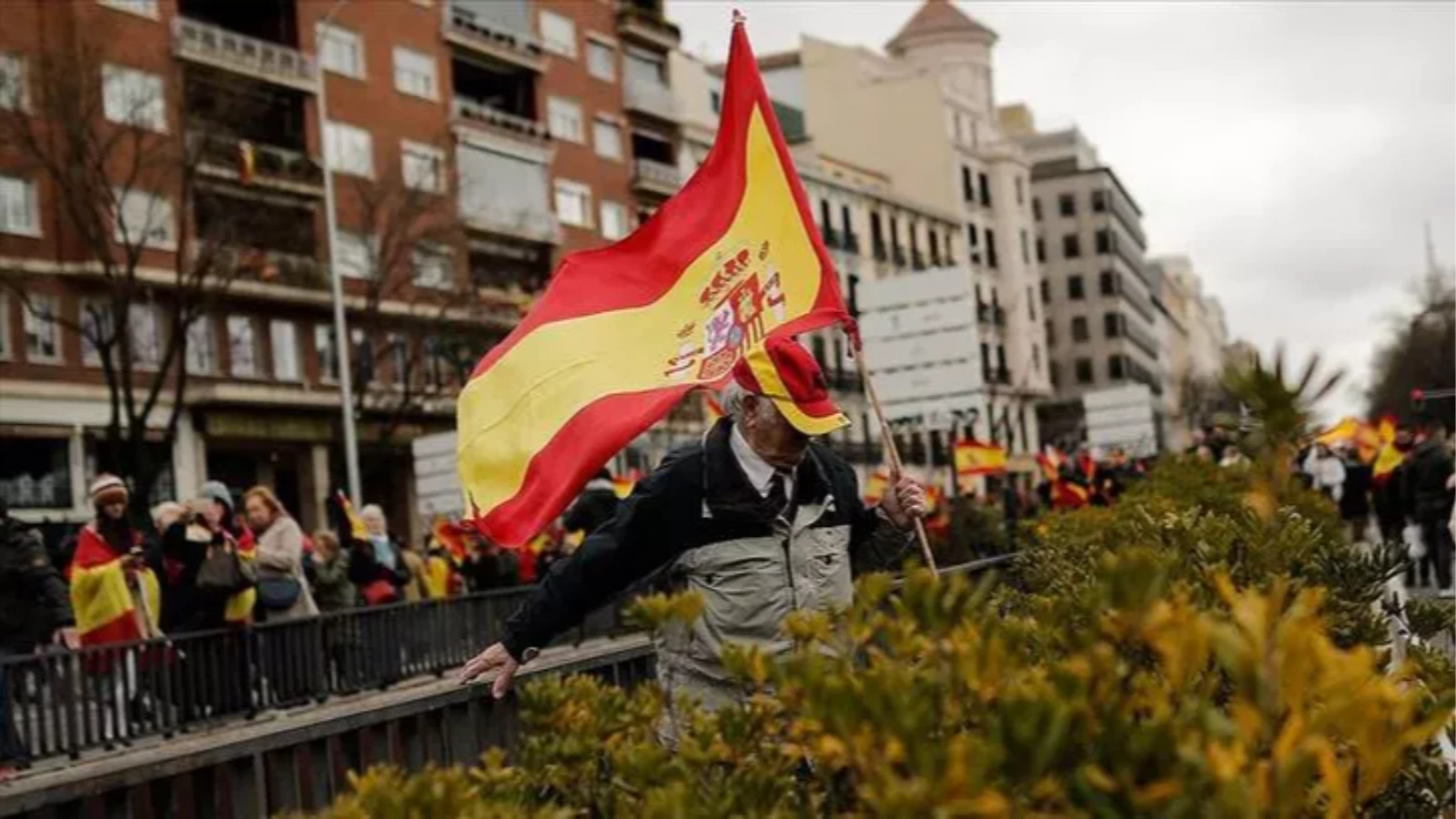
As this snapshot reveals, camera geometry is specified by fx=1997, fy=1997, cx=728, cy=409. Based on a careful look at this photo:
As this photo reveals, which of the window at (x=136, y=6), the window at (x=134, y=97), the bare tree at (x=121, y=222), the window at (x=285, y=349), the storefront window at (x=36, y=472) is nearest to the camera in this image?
the bare tree at (x=121, y=222)

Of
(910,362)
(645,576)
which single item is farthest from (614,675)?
(910,362)

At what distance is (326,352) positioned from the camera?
4641 centimetres

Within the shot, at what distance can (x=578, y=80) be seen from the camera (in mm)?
58375

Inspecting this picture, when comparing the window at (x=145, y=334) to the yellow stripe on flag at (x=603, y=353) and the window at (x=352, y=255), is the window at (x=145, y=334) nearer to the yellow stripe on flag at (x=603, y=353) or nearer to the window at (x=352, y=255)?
the window at (x=352, y=255)

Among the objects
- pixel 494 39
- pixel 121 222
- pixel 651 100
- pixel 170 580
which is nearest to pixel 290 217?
pixel 121 222

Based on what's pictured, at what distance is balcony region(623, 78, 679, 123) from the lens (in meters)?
61.0

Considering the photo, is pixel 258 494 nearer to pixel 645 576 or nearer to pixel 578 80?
pixel 645 576

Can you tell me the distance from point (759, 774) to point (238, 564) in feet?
37.4

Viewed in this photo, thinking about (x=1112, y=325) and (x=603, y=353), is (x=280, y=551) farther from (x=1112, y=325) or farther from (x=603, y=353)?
(x=1112, y=325)

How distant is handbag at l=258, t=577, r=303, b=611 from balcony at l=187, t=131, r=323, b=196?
2383cm

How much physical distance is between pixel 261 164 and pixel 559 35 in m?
16.6

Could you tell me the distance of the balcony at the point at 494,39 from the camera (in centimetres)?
5284

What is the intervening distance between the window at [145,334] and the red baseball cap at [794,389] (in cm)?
3662

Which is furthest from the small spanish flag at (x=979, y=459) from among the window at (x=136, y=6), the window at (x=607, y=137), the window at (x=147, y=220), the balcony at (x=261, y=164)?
the window at (x=607, y=137)
